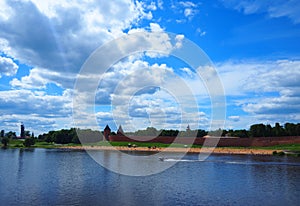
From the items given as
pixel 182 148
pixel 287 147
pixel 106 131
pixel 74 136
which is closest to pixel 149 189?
pixel 287 147

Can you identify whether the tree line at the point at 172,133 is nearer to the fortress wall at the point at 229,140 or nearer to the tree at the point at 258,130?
the tree at the point at 258,130

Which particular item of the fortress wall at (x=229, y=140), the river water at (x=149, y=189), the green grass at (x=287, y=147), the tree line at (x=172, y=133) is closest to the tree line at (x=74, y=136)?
the tree line at (x=172, y=133)

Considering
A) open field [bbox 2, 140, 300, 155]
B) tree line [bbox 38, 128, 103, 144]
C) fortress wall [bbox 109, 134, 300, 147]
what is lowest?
open field [bbox 2, 140, 300, 155]

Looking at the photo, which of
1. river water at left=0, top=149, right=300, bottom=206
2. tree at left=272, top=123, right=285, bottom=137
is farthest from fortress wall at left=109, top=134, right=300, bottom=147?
river water at left=0, top=149, right=300, bottom=206

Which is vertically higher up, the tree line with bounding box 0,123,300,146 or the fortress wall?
the tree line with bounding box 0,123,300,146

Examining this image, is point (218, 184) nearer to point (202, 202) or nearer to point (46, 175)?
point (202, 202)

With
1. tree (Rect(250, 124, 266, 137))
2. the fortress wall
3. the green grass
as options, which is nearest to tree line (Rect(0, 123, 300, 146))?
tree (Rect(250, 124, 266, 137))

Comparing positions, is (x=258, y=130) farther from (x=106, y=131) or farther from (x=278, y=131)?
(x=106, y=131)

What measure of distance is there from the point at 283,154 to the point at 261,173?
1175 inches

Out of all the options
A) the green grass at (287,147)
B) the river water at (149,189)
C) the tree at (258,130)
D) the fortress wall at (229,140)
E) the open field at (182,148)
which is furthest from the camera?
the tree at (258,130)

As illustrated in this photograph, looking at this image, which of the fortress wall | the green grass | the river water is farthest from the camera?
the fortress wall

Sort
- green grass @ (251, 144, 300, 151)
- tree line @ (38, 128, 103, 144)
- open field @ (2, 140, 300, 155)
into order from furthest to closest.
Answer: tree line @ (38, 128, 103, 144)
open field @ (2, 140, 300, 155)
green grass @ (251, 144, 300, 151)

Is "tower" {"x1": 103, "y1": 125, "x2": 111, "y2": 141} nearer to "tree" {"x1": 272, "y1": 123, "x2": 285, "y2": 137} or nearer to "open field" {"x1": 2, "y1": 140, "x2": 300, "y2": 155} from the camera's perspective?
"open field" {"x1": 2, "y1": 140, "x2": 300, "y2": 155}

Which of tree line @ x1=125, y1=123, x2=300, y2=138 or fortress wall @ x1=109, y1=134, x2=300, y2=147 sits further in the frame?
tree line @ x1=125, y1=123, x2=300, y2=138
